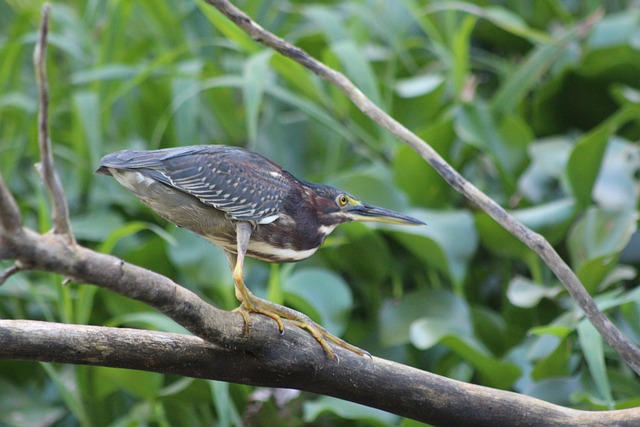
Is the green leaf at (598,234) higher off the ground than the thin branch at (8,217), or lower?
higher

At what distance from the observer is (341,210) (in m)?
1.64

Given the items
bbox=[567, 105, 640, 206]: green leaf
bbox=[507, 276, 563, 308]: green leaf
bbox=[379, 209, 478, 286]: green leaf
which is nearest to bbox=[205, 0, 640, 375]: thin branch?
bbox=[507, 276, 563, 308]: green leaf

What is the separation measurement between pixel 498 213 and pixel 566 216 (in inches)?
34.5

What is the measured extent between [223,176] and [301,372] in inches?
14.6

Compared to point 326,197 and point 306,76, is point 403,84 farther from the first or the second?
point 326,197

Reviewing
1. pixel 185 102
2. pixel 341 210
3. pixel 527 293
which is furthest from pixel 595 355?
pixel 185 102

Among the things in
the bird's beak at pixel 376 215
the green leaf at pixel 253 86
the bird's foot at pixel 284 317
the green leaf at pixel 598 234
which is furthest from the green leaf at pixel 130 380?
the green leaf at pixel 598 234

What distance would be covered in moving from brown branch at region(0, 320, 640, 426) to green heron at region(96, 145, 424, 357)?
61 mm

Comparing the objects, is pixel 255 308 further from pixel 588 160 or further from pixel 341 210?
pixel 588 160

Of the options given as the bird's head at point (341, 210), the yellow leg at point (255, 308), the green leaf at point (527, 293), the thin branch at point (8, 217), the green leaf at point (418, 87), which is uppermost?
the green leaf at point (418, 87)

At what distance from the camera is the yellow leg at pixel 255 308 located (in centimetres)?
145

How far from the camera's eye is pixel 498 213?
1.68 metres

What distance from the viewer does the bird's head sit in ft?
5.30

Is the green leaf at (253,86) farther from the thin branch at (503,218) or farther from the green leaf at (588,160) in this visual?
the green leaf at (588,160)
